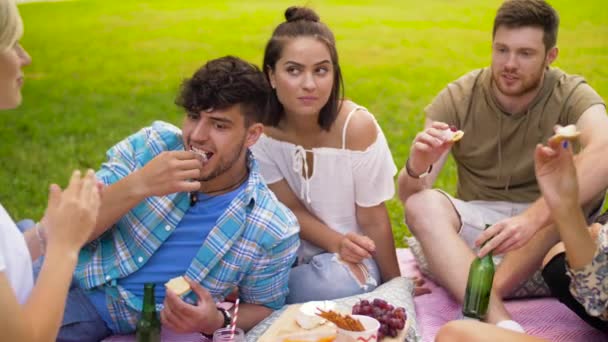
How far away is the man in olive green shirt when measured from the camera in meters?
3.34

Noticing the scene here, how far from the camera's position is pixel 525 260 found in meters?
3.37

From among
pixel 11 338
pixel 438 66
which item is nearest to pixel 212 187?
pixel 11 338

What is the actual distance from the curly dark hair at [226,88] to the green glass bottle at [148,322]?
29.3 inches

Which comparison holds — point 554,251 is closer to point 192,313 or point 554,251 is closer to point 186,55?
point 192,313

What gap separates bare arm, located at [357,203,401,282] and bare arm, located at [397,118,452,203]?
15cm

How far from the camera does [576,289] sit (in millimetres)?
2676

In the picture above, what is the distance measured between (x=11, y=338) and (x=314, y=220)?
6.13 ft

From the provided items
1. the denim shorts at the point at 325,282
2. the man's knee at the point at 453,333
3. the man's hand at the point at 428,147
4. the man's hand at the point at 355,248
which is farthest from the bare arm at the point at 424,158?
the man's knee at the point at 453,333

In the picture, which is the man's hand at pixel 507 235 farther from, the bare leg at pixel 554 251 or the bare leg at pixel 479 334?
the bare leg at pixel 479 334

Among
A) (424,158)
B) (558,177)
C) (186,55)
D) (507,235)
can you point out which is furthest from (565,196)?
(186,55)

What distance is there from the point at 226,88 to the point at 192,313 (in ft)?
2.87

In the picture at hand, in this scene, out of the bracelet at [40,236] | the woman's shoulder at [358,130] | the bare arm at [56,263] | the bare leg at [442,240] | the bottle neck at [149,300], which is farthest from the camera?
the woman's shoulder at [358,130]

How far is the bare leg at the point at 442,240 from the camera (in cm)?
331

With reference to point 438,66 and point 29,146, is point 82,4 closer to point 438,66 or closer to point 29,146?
point 29,146
